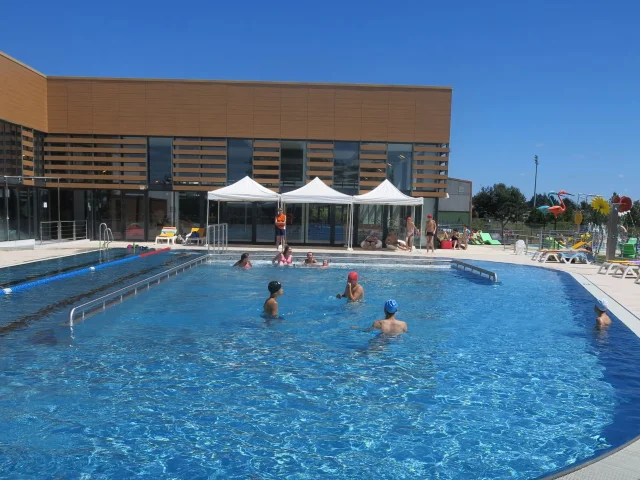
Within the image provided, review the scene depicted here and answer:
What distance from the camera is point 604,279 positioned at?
42.0ft

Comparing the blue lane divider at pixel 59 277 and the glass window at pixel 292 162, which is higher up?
the glass window at pixel 292 162

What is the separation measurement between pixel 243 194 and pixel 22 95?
Result: 906 centimetres

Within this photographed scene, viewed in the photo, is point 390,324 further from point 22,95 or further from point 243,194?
point 22,95

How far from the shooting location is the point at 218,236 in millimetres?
18797

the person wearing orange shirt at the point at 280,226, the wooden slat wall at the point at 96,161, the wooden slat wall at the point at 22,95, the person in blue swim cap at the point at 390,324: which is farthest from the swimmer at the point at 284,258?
the wooden slat wall at the point at 22,95

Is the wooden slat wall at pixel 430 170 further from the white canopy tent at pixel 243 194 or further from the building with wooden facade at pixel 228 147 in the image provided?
the white canopy tent at pixel 243 194

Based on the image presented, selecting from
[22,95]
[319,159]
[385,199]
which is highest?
[22,95]

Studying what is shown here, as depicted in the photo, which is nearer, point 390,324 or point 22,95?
point 390,324

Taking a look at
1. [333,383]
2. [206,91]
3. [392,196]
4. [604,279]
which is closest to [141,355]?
[333,383]

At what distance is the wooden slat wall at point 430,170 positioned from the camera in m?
20.3

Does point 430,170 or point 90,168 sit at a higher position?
point 430,170

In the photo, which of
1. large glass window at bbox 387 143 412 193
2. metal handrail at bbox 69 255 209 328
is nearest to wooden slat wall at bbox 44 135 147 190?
metal handrail at bbox 69 255 209 328

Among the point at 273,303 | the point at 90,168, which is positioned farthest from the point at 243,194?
the point at 273,303

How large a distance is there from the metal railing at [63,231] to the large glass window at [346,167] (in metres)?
10.7
